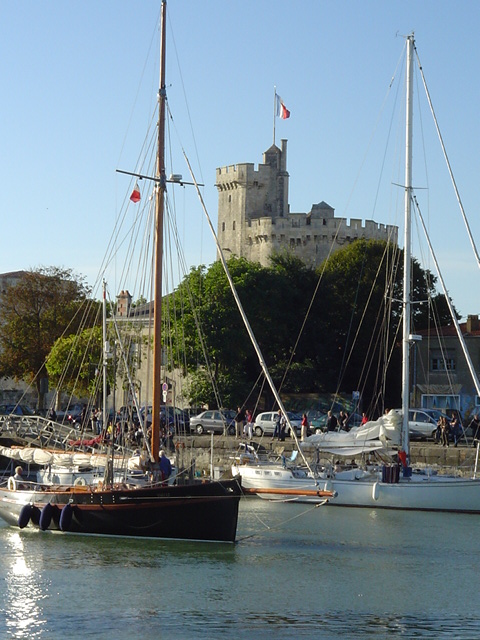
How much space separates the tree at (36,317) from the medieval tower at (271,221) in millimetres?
17928

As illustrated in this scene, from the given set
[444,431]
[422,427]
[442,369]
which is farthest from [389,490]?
[442,369]

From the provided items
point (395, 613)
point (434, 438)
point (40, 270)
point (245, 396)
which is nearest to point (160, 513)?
point (395, 613)

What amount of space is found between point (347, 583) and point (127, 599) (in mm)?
4984

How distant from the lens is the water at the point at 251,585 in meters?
20.6

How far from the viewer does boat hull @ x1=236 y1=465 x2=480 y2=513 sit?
3681 cm

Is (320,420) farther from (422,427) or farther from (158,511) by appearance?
(158,511)

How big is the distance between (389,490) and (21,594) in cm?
1665

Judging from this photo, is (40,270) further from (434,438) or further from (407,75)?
(407,75)

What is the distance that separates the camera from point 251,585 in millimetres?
24422

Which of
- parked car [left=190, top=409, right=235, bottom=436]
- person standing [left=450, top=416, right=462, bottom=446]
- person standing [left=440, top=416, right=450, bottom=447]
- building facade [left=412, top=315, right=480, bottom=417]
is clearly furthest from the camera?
building facade [left=412, top=315, right=480, bottom=417]

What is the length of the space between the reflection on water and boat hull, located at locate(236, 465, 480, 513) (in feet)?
33.5

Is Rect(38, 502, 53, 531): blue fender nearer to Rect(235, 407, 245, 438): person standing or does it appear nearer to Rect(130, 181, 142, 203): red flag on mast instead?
Rect(130, 181, 142, 203): red flag on mast

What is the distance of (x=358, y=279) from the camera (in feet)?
258

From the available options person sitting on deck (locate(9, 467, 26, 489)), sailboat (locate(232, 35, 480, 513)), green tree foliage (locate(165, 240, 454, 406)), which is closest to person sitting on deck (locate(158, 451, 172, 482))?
person sitting on deck (locate(9, 467, 26, 489))
